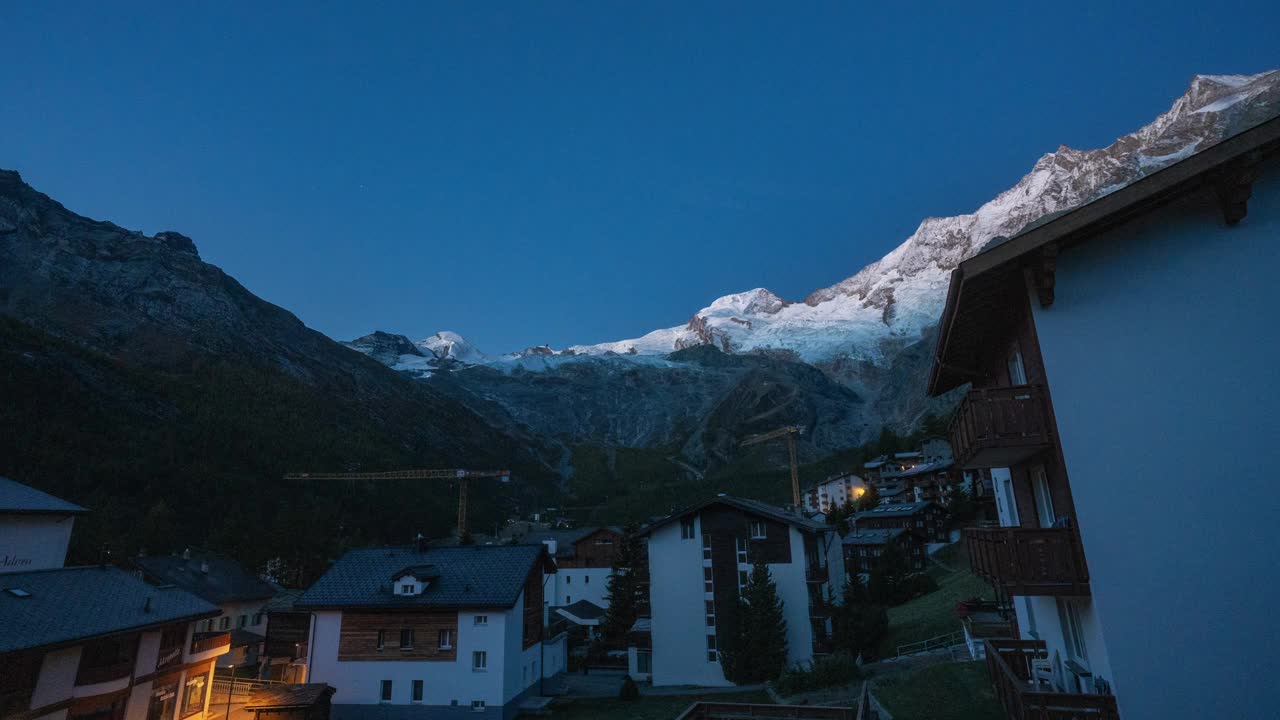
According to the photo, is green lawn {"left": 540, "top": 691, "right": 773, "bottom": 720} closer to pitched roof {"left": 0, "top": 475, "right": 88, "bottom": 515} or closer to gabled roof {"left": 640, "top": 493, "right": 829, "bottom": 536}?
gabled roof {"left": 640, "top": 493, "right": 829, "bottom": 536}

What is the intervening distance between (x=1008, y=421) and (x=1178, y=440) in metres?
2.38

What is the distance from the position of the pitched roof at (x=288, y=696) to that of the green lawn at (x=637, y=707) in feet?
36.7

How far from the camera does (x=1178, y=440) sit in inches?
403

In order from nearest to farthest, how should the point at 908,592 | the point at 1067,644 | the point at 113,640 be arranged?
the point at 1067,644 < the point at 113,640 < the point at 908,592

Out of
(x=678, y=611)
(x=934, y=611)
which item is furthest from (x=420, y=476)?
(x=934, y=611)

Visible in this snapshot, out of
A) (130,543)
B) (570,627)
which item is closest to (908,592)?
(570,627)

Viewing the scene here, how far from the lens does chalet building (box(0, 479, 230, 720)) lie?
19188 mm

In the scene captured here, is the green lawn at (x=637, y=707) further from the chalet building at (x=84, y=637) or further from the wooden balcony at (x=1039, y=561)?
the wooden balcony at (x=1039, y=561)

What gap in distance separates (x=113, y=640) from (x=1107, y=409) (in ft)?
98.5

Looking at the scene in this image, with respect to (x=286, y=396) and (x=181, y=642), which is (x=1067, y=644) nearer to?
(x=181, y=642)

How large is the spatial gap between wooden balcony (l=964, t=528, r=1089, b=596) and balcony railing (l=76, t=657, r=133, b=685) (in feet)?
89.4

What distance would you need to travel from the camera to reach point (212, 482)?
104m

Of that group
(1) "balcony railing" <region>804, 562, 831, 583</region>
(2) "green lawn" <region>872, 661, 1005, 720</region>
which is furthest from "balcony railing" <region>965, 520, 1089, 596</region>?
(1) "balcony railing" <region>804, 562, 831, 583</region>

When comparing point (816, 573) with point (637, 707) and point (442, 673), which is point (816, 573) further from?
point (442, 673)
